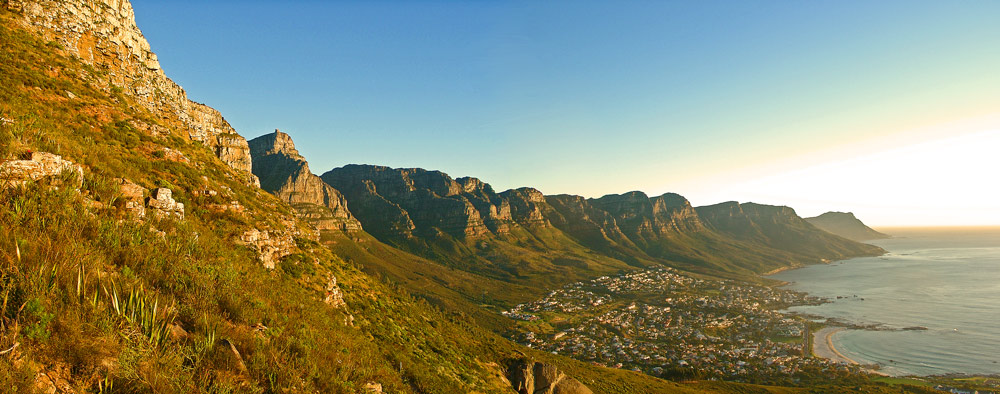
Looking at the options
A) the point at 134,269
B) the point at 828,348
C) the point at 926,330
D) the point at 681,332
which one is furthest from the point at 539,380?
the point at 926,330

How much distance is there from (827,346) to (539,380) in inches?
5308

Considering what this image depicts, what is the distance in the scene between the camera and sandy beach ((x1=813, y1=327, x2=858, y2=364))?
10325 centimetres

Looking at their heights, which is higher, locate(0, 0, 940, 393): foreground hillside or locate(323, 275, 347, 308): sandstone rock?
locate(0, 0, 940, 393): foreground hillside

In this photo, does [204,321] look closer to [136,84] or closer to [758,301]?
[136,84]

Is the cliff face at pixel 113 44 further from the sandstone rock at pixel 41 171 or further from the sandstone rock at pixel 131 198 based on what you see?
the sandstone rock at pixel 41 171

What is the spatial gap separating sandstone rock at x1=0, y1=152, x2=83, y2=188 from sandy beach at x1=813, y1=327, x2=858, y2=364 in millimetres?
153463

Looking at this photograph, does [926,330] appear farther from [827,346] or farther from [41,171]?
[41,171]

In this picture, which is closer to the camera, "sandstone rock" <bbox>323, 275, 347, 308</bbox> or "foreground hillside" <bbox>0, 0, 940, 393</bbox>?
"foreground hillside" <bbox>0, 0, 940, 393</bbox>

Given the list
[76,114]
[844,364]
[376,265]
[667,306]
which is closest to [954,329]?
[844,364]

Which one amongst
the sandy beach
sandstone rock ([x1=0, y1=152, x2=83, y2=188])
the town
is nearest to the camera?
sandstone rock ([x1=0, y1=152, x2=83, y2=188])

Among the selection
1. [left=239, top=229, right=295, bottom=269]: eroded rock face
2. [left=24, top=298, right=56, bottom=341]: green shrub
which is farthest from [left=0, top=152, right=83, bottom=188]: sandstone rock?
[left=239, top=229, right=295, bottom=269]: eroded rock face

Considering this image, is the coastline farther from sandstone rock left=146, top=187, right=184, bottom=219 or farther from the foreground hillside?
sandstone rock left=146, top=187, right=184, bottom=219

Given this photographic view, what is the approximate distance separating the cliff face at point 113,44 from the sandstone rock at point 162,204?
17.1 meters

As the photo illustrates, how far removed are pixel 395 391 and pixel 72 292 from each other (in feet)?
35.4
